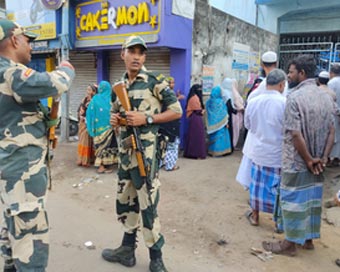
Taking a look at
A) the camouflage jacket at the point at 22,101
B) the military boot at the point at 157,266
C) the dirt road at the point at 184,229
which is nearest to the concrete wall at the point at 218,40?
the dirt road at the point at 184,229

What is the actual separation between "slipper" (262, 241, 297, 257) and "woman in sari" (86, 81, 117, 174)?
3.22 m

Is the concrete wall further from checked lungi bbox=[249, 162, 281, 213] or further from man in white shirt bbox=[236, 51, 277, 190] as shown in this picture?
checked lungi bbox=[249, 162, 281, 213]

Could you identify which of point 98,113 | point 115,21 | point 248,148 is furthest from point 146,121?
point 115,21

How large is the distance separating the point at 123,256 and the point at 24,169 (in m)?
1.19

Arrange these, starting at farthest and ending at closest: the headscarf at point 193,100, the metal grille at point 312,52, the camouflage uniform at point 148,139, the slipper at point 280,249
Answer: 1. the metal grille at point 312,52
2. the headscarf at point 193,100
3. the slipper at point 280,249
4. the camouflage uniform at point 148,139

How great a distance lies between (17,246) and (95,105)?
12.0 ft

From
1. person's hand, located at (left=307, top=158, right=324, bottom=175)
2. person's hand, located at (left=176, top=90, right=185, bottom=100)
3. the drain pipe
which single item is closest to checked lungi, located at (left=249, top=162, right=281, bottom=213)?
person's hand, located at (left=307, top=158, right=324, bottom=175)

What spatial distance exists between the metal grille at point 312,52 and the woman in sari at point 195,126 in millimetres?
3132

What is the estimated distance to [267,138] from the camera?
3.28 m

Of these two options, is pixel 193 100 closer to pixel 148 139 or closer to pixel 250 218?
pixel 250 218

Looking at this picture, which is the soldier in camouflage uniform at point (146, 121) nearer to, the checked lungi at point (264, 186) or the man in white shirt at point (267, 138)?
the man in white shirt at point (267, 138)

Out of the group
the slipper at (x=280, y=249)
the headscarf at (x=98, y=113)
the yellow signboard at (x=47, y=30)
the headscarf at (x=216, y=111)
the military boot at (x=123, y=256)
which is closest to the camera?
the military boot at (x=123, y=256)

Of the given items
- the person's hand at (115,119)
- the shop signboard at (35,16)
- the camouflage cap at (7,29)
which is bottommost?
the person's hand at (115,119)

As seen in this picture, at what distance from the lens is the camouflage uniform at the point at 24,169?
1.92m
